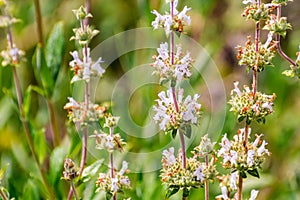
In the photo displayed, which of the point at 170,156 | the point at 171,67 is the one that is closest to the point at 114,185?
the point at 170,156

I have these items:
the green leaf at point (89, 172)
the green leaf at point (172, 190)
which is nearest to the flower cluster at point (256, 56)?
the green leaf at point (172, 190)

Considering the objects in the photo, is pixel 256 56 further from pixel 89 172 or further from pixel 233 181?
pixel 89 172

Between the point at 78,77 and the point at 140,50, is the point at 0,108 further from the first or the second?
the point at 78,77

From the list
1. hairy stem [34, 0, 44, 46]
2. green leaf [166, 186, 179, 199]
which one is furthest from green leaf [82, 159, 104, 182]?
hairy stem [34, 0, 44, 46]

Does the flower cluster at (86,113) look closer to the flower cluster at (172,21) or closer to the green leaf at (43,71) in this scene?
the flower cluster at (172,21)

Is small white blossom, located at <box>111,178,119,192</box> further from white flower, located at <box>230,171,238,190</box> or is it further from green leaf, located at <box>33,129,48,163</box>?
green leaf, located at <box>33,129,48,163</box>
